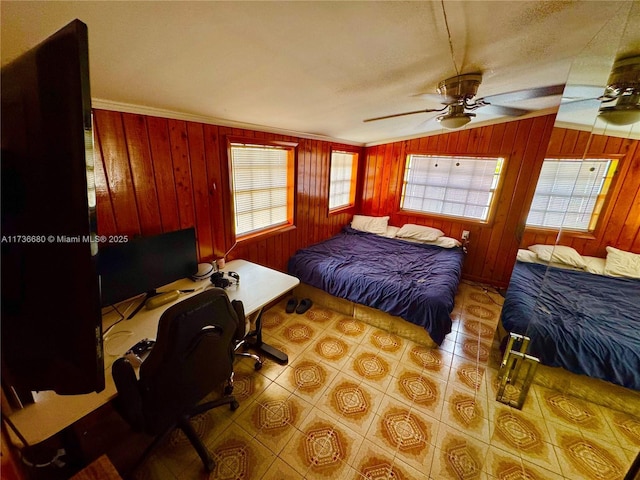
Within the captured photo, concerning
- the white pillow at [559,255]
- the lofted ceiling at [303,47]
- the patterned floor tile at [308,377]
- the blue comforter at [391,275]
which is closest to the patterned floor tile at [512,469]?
the blue comforter at [391,275]

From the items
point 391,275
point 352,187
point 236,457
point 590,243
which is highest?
point 352,187

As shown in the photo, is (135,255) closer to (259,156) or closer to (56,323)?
(56,323)

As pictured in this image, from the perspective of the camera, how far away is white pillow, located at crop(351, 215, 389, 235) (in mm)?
4133

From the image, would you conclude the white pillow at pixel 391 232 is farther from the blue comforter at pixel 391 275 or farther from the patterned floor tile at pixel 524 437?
the patterned floor tile at pixel 524 437

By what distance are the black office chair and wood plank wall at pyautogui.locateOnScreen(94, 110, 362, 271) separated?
3.21 ft

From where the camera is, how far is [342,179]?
421cm

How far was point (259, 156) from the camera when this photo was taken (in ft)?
8.64

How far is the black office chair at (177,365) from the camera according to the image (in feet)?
3.48

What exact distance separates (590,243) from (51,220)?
3343 millimetres

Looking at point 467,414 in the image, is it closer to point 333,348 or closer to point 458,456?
point 458,456

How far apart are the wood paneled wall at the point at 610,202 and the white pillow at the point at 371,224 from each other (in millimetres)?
2333

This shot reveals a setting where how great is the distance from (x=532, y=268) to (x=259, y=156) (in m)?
2.83

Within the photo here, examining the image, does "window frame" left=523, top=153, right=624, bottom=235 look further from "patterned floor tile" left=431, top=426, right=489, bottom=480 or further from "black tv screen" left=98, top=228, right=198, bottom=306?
"black tv screen" left=98, top=228, right=198, bottom=306

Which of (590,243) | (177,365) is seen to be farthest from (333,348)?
(590,243)
